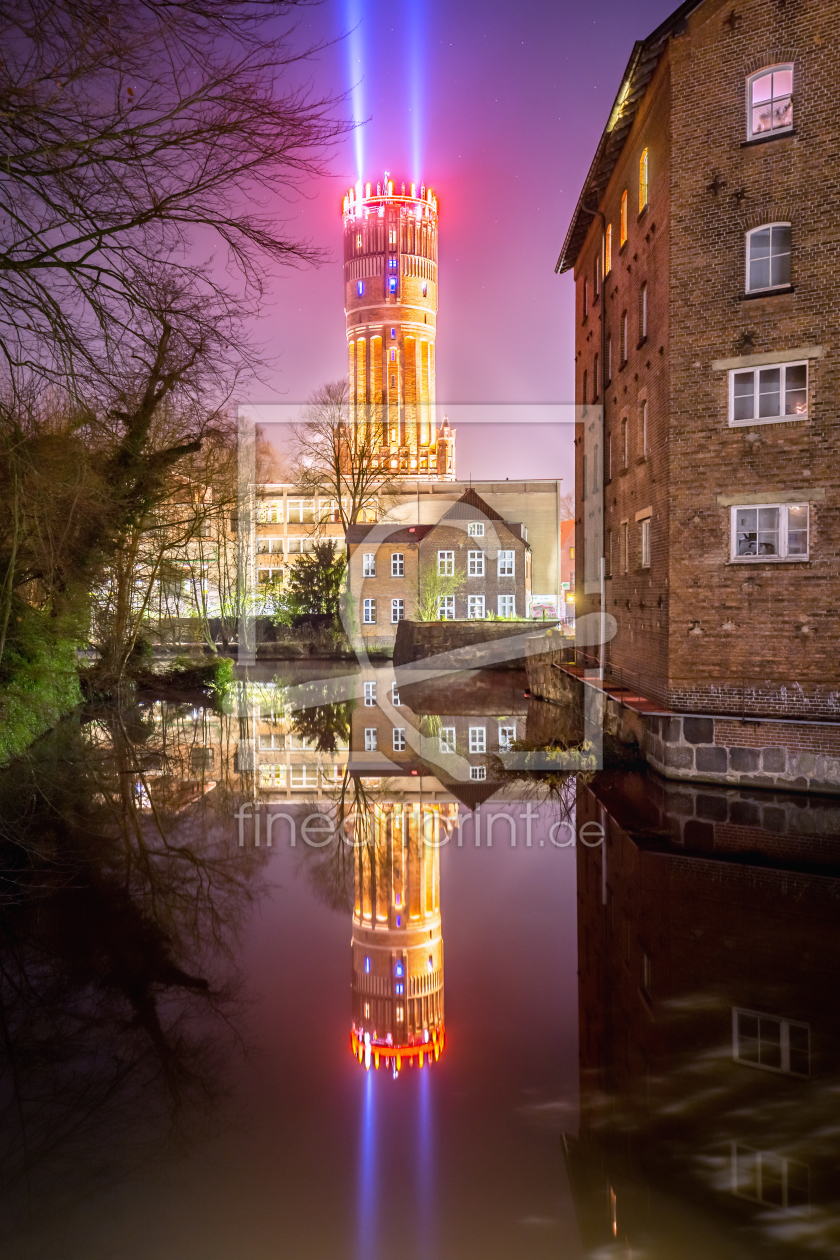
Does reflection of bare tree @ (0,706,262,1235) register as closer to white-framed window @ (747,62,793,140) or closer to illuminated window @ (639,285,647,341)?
illuminated window @ (639,285,647,341)

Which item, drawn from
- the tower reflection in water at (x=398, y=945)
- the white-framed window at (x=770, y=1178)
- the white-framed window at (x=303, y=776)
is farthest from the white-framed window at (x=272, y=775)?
the white-framed window at (x=770, y=1178)

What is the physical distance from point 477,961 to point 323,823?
15.4 feet

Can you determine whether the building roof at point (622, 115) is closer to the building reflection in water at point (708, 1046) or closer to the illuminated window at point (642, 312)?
the illuminated window at point (642, 312)

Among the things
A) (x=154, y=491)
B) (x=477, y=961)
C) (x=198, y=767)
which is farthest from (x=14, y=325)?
(x=154, y=491)

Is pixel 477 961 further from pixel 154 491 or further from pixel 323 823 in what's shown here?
pixel 154 491

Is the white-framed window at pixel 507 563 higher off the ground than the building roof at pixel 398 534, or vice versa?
the building roof at pixel 398 534

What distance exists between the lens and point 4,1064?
17.6 feet

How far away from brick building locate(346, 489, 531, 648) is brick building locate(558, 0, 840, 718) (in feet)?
111

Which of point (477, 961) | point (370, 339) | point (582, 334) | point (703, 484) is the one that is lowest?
point (477, 961)

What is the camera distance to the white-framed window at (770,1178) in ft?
13.6

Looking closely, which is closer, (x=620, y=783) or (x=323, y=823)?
(x=323, y=823)

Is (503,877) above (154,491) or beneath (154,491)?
beneath

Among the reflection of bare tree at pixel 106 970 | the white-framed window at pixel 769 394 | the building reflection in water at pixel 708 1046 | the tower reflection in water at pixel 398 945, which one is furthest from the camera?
the white-framed window at pixel 769 394

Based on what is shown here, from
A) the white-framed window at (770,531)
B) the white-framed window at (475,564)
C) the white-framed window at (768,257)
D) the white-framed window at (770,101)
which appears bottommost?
the white-framed window at (770,531)
